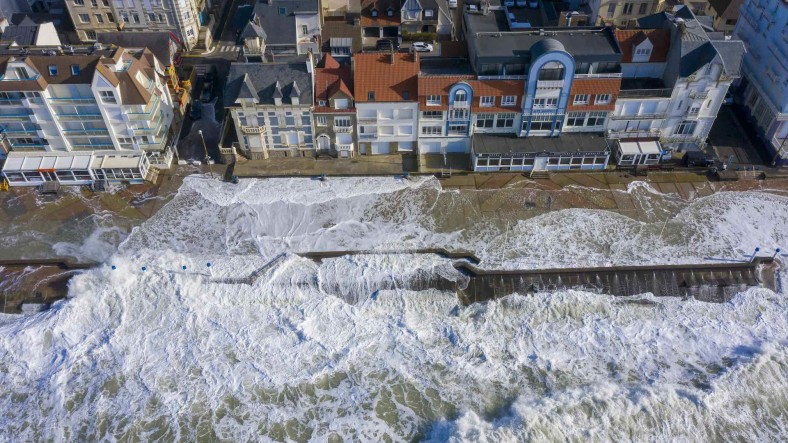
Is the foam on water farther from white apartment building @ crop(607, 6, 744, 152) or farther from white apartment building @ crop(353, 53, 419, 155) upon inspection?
white apartment building @ crop(353, 53, 419, 155)

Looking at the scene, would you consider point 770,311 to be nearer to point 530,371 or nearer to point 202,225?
point 530,371

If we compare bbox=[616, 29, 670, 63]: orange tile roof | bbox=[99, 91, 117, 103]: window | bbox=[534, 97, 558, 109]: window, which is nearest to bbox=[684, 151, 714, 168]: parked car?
bbox=[616, 29, 670, 63]: orange tile roof

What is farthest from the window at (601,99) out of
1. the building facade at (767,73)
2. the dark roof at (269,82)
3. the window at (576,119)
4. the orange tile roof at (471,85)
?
the dark roof at (269,82)

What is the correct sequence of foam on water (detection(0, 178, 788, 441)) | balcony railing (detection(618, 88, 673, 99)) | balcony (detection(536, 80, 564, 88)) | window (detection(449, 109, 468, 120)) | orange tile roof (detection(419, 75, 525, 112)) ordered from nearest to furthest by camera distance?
foam on water (detection(0, 178, 788, 441))
balcony (detection(536, 80, 564, 88))
orange tile roof (detection(419, 75, 525, 112))
balcony railing (detection(618, 88, 673, 99))
window (detection(449, 109, 468, 120))

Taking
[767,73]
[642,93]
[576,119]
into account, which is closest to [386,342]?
[576,119]

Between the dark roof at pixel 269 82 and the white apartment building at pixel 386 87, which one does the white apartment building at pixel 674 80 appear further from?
the dark roof at pixel 269 82

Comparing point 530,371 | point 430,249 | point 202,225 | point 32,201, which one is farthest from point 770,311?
point 32,201
